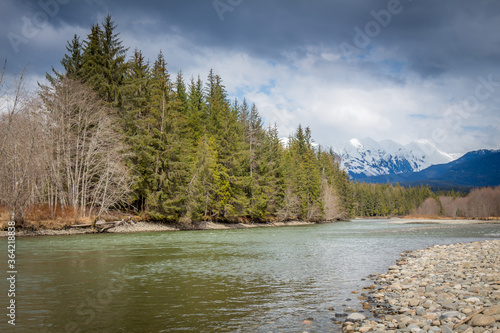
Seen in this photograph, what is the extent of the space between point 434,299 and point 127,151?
3939 cm

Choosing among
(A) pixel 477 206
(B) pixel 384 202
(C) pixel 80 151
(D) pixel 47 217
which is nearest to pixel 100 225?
(D) pixel 47 217

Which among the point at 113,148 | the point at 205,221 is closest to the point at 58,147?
the point at 113,148

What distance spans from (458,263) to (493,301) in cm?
833

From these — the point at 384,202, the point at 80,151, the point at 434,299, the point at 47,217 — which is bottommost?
the point at 434,299

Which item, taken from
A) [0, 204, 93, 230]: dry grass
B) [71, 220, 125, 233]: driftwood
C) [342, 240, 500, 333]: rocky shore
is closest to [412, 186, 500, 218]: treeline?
[71, 220, 125, 233]: driftwood

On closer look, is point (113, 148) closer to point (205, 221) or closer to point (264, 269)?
point (205, 221)

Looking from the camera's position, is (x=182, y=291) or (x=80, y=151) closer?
(x=182, y=291)

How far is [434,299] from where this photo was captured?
9.82m

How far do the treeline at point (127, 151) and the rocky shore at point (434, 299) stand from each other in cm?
3141

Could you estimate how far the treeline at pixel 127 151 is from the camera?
3238 cm

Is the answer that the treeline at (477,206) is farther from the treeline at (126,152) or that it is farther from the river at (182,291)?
the river at (182,291)

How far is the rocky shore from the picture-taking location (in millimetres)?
7207

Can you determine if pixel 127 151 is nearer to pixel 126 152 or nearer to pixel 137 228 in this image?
pixel 126 152

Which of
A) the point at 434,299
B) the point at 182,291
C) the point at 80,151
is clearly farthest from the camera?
the point at 80,151
